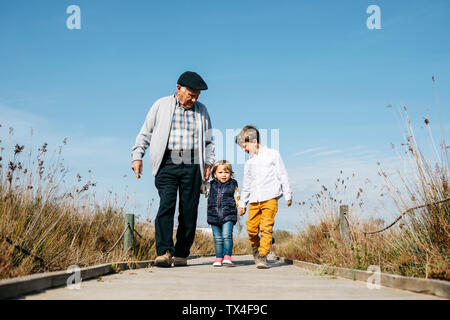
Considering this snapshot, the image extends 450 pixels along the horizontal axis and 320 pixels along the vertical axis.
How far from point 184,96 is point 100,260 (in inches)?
103

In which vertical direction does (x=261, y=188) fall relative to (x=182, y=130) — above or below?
below

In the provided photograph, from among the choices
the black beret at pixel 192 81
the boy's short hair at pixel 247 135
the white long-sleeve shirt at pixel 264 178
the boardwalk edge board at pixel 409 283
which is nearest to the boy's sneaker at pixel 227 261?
the white long-sleeve shirt at pixel 264 178

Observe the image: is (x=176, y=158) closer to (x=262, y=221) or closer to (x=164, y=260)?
(x=164, y=260)

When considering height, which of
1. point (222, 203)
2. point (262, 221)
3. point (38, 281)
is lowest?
point (38, 281)

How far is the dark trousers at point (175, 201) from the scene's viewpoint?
6.04 metres

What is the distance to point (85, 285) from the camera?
3846mm

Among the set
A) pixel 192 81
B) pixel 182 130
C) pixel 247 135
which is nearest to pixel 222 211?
pixel 247 135

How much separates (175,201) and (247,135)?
1.74 metres

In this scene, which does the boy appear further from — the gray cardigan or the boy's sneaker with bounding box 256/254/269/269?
the gray cardigan

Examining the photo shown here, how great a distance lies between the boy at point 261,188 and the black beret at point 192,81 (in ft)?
4.09

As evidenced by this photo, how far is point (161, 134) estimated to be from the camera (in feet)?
20.3

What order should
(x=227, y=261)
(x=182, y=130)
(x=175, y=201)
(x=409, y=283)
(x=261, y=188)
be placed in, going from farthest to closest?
(x=227, y=261) < (x=261, y=188) < (x=182, y=130) < (x=175, y=201) < (x=409, y=283)

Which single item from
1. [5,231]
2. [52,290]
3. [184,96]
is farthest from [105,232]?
[52,290]

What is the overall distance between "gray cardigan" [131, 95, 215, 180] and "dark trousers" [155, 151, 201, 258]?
0.15 meters
